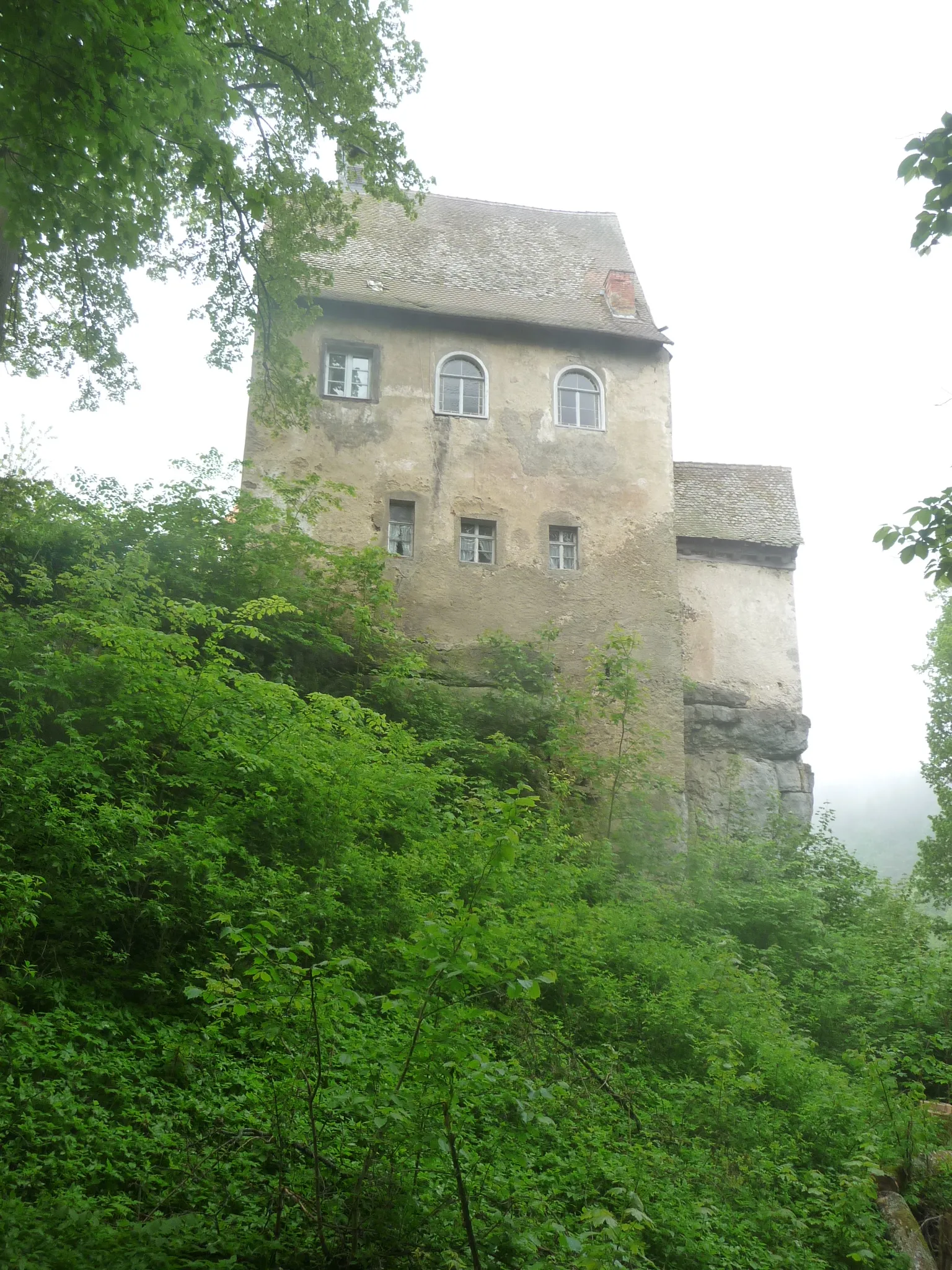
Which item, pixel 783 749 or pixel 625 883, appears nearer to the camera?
pixel 625 883

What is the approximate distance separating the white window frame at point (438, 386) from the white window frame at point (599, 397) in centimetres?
130

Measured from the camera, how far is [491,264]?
2083cm

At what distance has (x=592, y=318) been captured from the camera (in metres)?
19.6

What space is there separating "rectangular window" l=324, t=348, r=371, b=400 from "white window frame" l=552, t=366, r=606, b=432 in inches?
138

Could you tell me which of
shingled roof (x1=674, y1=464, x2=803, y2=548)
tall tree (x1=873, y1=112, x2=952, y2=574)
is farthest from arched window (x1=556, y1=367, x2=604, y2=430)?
tall tree (x1=873, y1=112, x2=952, y2=574)

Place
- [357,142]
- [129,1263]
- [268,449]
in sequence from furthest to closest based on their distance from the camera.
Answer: [268,449], [357,142], [129,1263]

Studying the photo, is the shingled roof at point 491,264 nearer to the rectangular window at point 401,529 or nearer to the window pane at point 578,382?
the window pane at point 578,382

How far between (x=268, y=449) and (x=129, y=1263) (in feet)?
48.6

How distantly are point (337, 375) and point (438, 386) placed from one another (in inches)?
73.5

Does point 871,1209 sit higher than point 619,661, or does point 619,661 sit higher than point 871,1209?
point 619,661

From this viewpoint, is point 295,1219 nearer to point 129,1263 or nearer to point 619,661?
point 129,1263

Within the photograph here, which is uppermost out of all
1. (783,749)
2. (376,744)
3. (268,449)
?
(268,449)

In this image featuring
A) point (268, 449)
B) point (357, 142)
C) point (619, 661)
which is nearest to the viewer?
point (357, 142)

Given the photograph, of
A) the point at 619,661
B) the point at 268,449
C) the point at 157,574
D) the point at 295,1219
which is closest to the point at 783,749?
the point at 619,661
